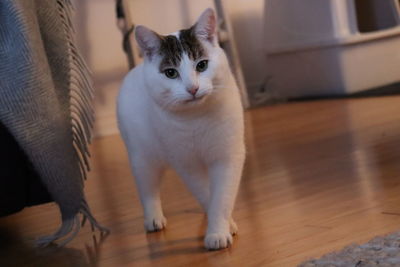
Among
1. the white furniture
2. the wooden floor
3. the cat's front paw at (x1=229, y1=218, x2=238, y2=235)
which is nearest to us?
the wooden floor

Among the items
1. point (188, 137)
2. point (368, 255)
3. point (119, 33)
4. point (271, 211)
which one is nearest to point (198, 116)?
point (188, 137)

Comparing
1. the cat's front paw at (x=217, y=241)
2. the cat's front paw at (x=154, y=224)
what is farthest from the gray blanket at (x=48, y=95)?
the cat's front paw at (x=217, y=241)

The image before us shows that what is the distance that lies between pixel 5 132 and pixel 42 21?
0.27 metres

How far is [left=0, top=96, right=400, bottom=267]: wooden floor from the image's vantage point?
3.85ft

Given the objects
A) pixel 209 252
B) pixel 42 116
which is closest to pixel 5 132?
pixel 42 116

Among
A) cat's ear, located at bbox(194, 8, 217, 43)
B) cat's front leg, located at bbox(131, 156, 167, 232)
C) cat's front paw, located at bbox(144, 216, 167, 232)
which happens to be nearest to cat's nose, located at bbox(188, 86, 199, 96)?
cat's ear, located at bbox(194, 8, 217, 43)

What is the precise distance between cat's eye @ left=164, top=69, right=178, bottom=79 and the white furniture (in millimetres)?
2424

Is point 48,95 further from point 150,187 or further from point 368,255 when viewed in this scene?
point 368,255

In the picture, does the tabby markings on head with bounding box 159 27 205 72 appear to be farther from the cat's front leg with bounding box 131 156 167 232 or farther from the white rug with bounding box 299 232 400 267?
the white rug with bounding box 299 232 400 267

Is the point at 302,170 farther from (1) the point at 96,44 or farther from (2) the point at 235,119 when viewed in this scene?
(1) the point at 96,44

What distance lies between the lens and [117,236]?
56.8 inches

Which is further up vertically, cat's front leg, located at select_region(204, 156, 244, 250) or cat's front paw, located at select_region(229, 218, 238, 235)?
cat's front leg, located at select_region(204, 156, 244, 250)

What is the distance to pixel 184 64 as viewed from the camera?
4.01ft

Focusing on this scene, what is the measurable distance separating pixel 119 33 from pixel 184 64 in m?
2.47
